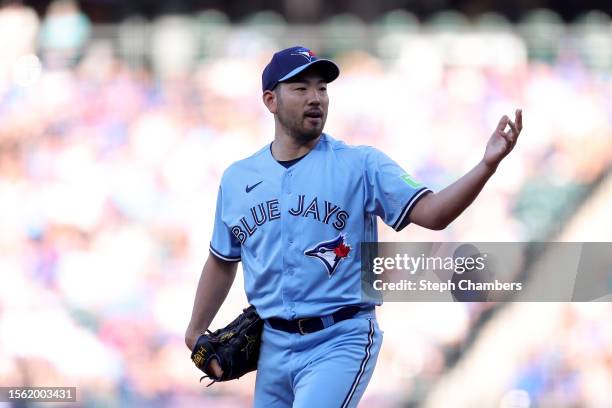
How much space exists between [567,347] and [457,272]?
281 centimetres

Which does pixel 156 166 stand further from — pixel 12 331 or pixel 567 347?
pixel 567 347

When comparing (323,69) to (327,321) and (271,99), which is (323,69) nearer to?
Answer: (271,99)

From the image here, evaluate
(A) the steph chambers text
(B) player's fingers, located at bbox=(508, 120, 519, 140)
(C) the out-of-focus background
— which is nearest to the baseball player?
(B) player's fingers, located at bbox=(508, 120, 519, 140)

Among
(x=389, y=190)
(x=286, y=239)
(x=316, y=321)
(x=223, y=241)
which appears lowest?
(x=316, y=321)

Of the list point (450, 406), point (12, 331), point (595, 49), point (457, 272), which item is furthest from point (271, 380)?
point (595, 49)

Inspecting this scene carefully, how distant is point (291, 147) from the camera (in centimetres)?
398

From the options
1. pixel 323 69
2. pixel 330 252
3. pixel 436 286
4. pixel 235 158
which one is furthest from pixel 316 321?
pixel 235 158

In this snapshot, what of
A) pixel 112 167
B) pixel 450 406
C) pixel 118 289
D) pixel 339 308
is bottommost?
pixel 450 406

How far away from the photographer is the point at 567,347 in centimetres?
755

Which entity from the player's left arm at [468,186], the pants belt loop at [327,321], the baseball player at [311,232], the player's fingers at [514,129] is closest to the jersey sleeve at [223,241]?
the baseball player at [311,232]

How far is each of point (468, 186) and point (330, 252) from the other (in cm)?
64

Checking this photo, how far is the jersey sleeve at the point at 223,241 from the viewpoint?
13.3 ft

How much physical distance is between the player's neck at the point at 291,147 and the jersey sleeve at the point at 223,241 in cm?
29

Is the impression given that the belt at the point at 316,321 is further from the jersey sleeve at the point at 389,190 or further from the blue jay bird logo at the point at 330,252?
the jersey sleeve at the point at 389,190
